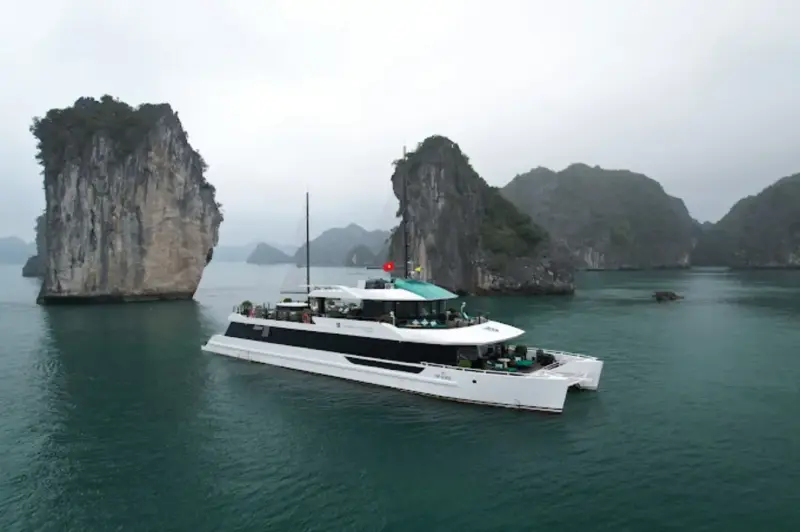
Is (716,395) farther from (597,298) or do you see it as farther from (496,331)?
(597,298)

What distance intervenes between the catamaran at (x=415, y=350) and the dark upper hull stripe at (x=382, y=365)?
0.13 ft

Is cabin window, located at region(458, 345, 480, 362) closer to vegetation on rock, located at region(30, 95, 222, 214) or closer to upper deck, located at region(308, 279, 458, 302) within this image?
upper deck, located at region(308, 279, 458, 302)

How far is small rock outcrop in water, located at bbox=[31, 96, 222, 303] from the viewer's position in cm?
6109

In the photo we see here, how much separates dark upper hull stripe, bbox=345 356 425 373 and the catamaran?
4 cm

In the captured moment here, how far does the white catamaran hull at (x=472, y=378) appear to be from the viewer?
1727cm

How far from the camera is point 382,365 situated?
20406mm

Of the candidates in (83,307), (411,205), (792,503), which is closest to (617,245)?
(411,205)

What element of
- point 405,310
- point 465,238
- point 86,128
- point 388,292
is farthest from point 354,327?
point 465,238

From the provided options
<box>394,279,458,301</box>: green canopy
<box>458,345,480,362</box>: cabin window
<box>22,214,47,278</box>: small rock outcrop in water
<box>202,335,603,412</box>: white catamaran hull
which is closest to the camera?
<box>202,335,603,412</box>: white catamaran hull

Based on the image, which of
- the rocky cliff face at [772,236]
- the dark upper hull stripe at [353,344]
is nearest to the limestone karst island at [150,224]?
the dark upper hull stripe at [353,344]

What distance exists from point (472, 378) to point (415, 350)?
8.80ft

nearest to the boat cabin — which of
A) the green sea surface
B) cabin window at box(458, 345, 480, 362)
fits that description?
cabin window at box(458, 345, 480, 362)

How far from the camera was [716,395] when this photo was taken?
66.6ft

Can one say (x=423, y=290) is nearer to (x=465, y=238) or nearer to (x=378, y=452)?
(x=378, y=452)
